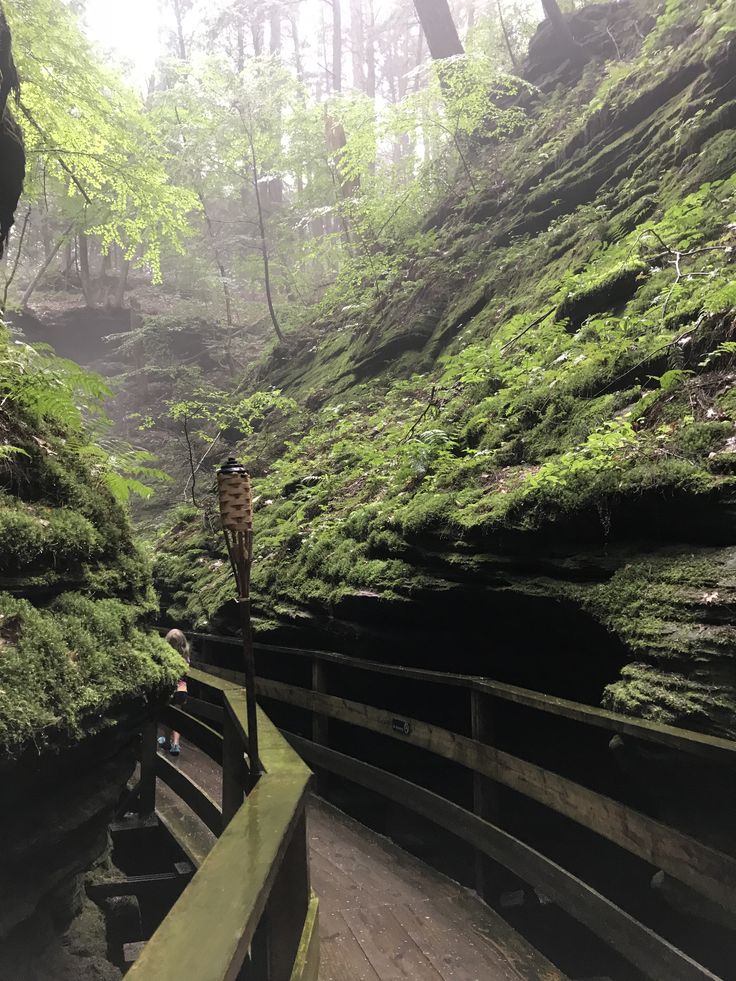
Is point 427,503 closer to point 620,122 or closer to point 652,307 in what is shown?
point 652,307

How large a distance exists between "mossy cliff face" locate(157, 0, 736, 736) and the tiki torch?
171cm

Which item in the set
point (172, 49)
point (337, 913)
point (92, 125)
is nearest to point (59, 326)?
point (92, 125)

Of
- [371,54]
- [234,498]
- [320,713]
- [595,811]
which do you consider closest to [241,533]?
[234,498]

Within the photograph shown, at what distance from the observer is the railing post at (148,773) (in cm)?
542

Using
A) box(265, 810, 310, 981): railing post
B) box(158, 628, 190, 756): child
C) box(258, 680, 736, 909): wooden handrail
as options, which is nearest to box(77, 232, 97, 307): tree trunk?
box(158, 628, 190, 756): child

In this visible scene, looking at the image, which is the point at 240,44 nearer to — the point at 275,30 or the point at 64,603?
the point at 275,30

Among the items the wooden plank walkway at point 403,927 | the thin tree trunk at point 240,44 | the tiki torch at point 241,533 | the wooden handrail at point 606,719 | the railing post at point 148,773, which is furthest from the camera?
the thin tree trunk at point 240,44

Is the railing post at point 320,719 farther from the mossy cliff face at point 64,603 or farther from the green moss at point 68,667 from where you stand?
the green moss at point 68,667

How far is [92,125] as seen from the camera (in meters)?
8.56

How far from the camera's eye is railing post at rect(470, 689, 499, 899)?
3.75 metres

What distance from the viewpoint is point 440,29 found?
535 inches

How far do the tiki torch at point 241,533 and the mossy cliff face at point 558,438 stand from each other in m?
1.71

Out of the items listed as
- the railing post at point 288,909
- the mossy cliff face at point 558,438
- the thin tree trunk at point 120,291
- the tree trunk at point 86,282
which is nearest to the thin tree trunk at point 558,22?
the mossy cliff face at point 558,438

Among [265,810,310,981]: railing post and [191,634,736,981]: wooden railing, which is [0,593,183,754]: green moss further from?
[191,634,736,981]: wooden railing
